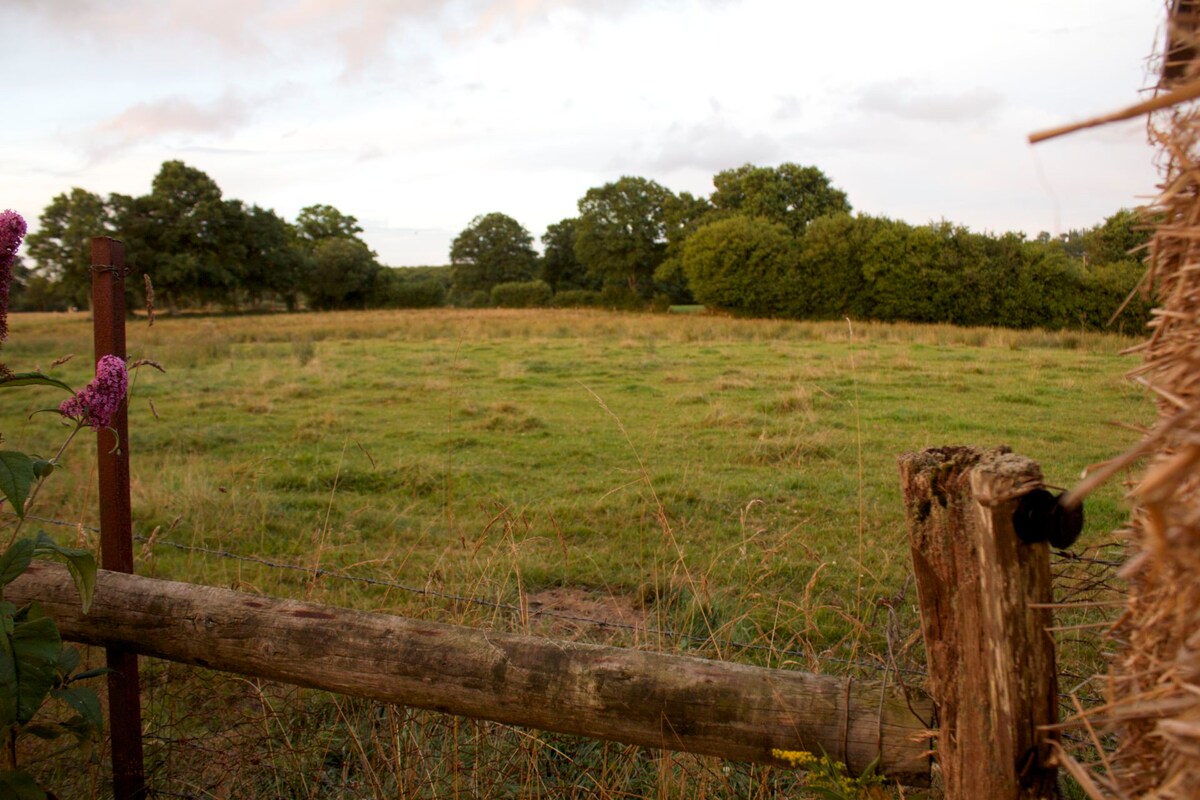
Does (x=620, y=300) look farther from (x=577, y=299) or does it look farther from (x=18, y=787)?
(x=18, y=787)

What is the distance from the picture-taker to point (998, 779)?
4.55ft

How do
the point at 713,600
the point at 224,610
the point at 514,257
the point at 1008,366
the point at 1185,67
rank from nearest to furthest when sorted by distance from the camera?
1. the point at 1185,67
2. the point at 224,610
3. the point at 713,600
4. the point at 1008,366
5. the point at 514,257

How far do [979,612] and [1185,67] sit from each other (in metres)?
0.90

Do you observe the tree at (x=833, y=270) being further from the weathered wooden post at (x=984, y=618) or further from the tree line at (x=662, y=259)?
the weathered wooden post at (x=984, y=618)

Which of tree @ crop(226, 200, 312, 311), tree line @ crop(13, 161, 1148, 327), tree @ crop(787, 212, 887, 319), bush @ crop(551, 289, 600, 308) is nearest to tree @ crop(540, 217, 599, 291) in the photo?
tree line @ crop(13, 161, 1148, 327)

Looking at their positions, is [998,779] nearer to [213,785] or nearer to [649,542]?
[213,785]

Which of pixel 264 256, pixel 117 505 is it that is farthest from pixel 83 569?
pixel 264 256

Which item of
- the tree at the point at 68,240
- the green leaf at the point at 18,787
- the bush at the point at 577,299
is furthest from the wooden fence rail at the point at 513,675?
the bush at the point at 577,299

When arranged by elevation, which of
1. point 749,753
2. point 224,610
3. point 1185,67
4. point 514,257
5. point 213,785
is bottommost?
point 213,785

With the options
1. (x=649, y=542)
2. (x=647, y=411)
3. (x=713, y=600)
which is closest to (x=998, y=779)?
(x=713, y=600)

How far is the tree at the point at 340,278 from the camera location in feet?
209

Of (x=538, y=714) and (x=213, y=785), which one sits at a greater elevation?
(x=538, y=714)

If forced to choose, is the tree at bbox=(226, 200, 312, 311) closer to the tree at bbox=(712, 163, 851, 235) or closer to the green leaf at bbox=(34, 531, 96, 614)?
the tree at bbox=(712, 163, 851, 235)

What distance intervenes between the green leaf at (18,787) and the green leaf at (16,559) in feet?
1.38
